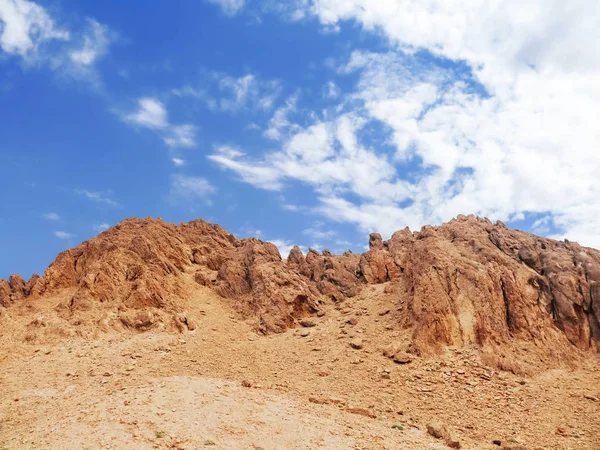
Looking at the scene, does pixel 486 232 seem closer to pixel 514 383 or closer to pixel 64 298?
pixel 514 383

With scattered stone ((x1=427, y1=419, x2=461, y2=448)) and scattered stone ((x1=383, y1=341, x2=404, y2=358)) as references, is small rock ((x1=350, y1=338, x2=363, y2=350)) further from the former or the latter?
scattered stone ((x1=427, y1=419, x2=461, y2=448))

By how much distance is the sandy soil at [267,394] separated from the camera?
16062 mm

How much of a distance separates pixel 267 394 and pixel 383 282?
14.8 meters

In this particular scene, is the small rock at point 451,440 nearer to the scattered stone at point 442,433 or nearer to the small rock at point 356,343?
the scattered stone at point 442,433

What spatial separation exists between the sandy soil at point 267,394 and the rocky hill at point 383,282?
4.94 feet

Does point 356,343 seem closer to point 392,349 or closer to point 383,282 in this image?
point 392,349

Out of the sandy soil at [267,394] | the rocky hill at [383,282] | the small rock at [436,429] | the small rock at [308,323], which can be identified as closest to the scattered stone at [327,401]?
the sandy soil at [267,394]

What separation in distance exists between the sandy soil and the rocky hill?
4.94 feet

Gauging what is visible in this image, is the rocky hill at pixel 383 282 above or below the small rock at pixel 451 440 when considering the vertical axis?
above

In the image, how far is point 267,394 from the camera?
20109 millimetres

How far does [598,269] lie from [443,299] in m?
8.26

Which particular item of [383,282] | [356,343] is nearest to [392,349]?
[356,343]

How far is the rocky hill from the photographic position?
24.2 metres

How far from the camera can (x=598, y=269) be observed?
2575cm
